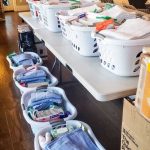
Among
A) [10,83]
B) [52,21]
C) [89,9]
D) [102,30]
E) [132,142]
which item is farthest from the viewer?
[10,83]

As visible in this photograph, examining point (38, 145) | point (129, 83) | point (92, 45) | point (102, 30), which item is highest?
point (102, 30)

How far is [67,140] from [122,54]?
546 millimetres

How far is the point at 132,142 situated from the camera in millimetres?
1087

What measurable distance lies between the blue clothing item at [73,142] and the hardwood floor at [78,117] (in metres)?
0.51

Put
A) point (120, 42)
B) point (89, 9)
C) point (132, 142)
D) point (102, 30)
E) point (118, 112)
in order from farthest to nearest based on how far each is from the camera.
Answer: point (118, 112), point (89, 9), point (102, 30), point (120, 42), point (132, 142)

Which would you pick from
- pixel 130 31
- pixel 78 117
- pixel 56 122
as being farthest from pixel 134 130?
pixel 78 117

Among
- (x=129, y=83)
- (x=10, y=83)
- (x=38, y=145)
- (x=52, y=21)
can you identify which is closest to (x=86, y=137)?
(x=38, y=145)

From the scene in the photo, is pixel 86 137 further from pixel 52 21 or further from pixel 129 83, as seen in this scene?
pixel 52 21

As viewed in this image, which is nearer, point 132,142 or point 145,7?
point 132,142

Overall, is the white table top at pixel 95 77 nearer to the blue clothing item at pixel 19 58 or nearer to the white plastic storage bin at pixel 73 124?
the white plastic storage bin at pixel 73 124

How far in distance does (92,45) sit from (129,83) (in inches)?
14.8

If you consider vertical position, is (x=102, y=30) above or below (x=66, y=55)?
above

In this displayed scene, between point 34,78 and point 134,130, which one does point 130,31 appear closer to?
point 134,130

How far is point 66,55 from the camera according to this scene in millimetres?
1606
